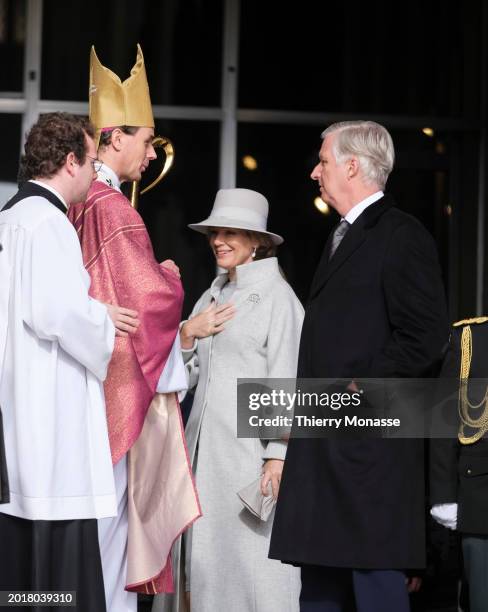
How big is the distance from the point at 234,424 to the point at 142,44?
3433mm

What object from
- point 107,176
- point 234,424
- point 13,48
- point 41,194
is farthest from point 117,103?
point 13,48

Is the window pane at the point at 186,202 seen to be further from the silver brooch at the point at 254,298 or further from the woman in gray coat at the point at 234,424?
the silver brooch at the point at 254,298

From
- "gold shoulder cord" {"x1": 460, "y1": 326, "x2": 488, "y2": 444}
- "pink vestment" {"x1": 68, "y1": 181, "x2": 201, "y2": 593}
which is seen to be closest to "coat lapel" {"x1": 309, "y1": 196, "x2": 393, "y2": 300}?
"gold shoulder cord" {"x1": 460, "y1": 326, "x2": 488, "y2": 444}

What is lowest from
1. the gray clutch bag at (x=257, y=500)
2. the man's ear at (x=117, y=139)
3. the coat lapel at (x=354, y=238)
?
the gray clutch bag at (x=257, y=500)

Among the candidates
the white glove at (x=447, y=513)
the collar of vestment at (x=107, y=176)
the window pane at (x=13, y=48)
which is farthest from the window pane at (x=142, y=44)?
the white glove at (x=447, y=513)

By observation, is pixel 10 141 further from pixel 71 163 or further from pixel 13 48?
A: pixel 71 163

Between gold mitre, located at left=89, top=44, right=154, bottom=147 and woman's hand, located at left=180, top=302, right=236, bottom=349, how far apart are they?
82 centimetres

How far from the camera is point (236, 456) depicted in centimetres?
464

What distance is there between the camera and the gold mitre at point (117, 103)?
14.3 feet

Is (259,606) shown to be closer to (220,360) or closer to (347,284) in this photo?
(220,360)

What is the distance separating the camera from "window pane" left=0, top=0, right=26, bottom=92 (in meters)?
7.41

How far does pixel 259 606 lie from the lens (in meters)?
4.53

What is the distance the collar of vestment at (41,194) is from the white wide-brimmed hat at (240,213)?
1.29 metres

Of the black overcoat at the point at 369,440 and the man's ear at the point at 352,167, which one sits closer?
the black overcoat at the point at 369,440
